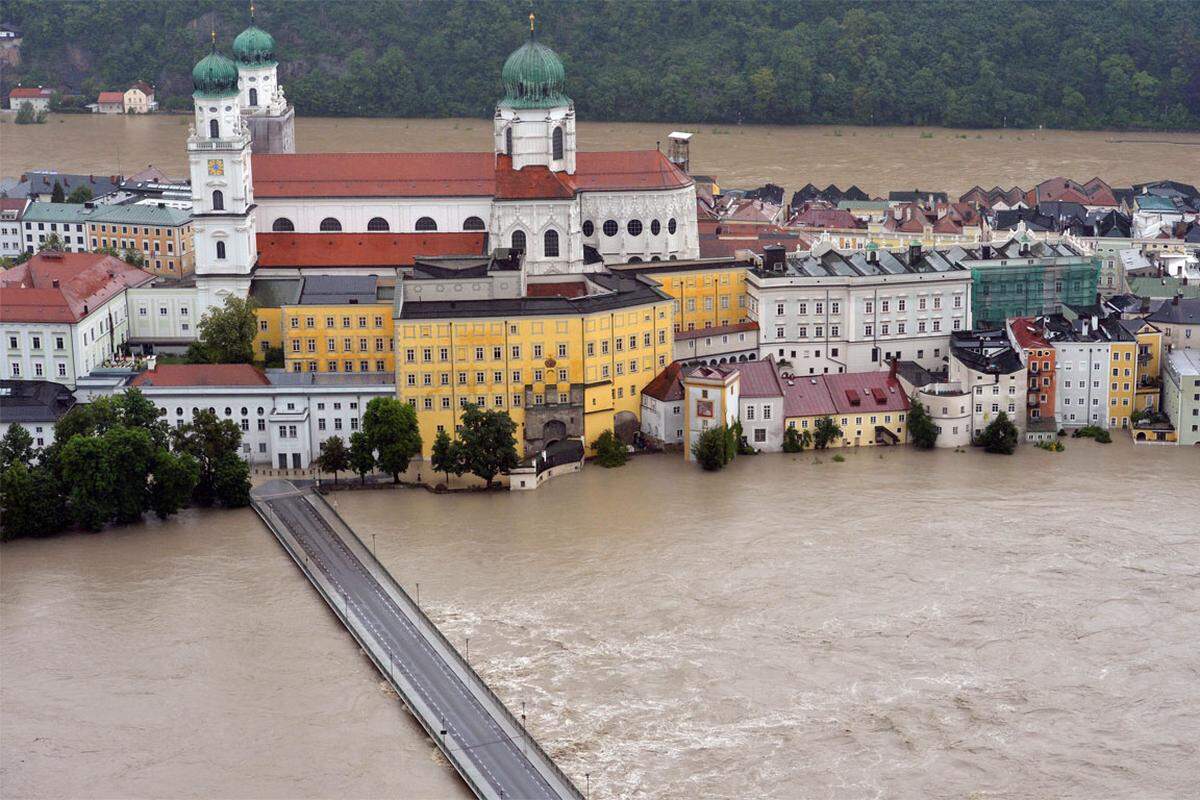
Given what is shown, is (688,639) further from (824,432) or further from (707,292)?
(707,292)

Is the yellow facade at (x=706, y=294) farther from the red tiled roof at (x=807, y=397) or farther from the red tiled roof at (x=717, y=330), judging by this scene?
the red tiled roof at (x=807, y=397)

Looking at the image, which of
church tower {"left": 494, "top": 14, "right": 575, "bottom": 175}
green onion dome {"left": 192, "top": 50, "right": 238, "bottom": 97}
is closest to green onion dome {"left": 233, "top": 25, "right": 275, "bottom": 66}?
green onion dome {"left": 192, "top": 50, "right": 238, "bottom": 97}

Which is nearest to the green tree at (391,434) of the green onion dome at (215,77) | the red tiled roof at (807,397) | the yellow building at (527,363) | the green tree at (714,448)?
the yellow building at (527,363)

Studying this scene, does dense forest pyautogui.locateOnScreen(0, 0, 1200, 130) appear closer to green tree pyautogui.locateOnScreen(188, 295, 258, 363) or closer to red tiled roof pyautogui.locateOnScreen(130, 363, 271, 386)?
green tree pyautogui.locateOnScreen(188, 295, 258, 363)

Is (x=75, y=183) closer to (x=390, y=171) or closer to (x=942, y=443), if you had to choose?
(x=390, y=171)

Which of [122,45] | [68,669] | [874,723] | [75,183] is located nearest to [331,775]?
[68,669]
